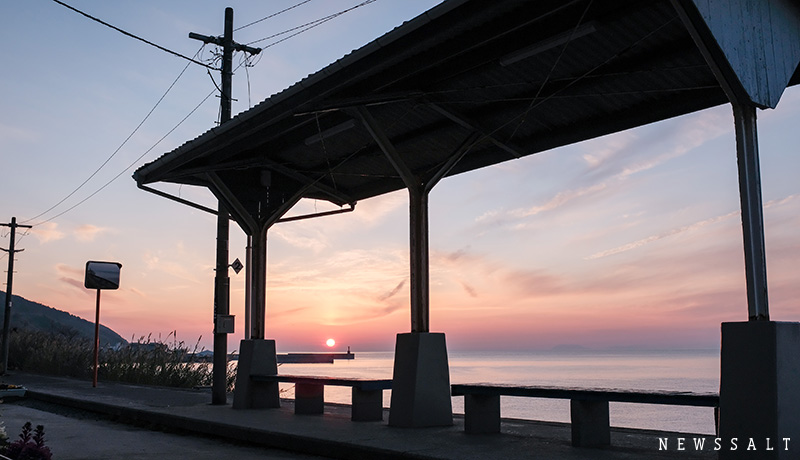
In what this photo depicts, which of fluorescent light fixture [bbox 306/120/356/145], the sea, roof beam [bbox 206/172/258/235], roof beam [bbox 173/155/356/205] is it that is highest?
fluorescent light fixture [bbox 306/120/356/145]

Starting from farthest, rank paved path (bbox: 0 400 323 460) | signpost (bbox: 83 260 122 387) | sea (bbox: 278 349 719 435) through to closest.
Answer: sea (bbox: 278 349 719 435) → signpost (bbox: 83 260 122 387) → paved path (bbox: 0 400 323 460)

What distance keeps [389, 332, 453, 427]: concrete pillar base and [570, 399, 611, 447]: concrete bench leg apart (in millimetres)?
2190

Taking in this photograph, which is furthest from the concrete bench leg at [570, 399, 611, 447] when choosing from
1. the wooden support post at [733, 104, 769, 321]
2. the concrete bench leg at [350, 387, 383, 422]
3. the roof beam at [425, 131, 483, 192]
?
the roof beam at [425, 131, 483, 192]

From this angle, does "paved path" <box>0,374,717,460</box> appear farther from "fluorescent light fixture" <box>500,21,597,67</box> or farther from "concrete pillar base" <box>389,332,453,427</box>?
"fluorescent light fixture" <box>500,21,597,67</box>

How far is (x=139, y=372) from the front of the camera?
21094 millimetres

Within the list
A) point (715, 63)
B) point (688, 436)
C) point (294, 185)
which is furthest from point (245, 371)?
point (715, 63)

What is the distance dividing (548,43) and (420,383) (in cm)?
454

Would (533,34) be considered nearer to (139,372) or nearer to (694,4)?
(694,4)

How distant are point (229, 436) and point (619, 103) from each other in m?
6.66

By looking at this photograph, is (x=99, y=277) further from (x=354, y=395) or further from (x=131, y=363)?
(x=354, y=395)

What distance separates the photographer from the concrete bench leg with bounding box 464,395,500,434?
344 inches

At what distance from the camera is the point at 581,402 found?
7652 mm

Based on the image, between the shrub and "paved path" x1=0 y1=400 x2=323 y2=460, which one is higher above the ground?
the shrub

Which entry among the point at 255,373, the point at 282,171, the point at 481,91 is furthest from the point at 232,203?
the point at 481,91
